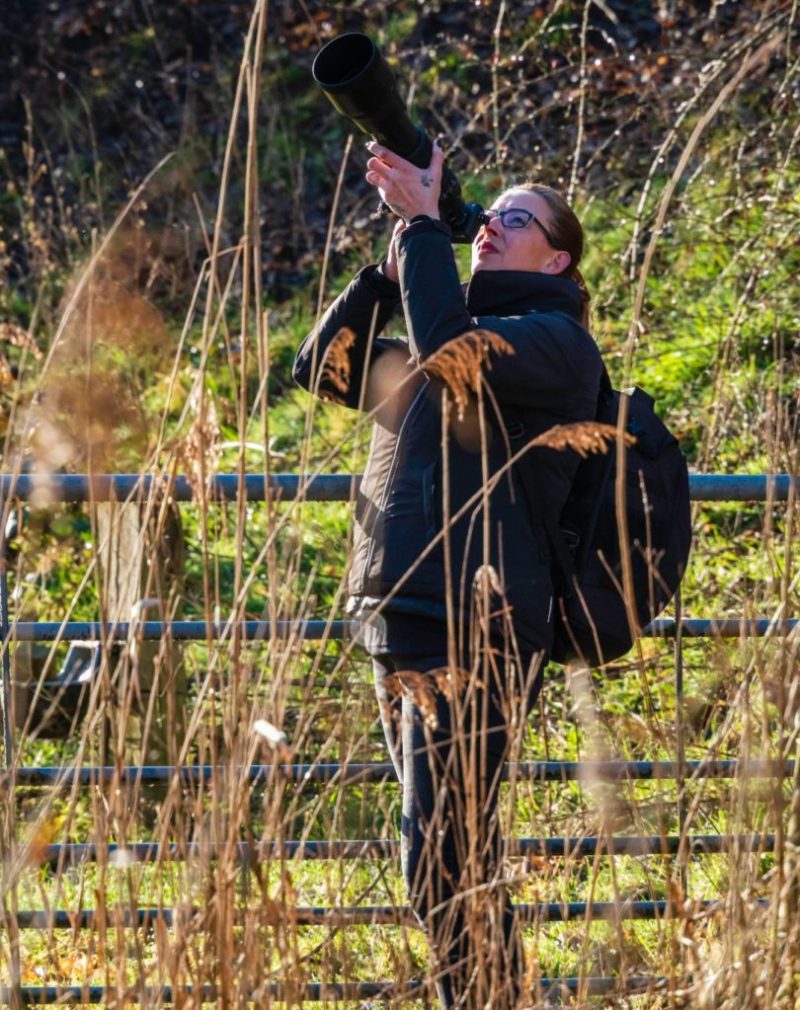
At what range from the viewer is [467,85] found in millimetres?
8047

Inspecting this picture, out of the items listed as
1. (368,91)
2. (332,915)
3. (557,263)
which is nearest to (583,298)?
(557,263)

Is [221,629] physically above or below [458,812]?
above

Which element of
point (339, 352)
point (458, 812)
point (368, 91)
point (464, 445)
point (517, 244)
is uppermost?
point (368, 91)

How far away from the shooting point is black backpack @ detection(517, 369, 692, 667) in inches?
90.2

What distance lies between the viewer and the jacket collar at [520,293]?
2373 millimetres

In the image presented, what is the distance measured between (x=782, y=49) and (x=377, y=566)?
4523mm

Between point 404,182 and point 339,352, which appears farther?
point 404,182

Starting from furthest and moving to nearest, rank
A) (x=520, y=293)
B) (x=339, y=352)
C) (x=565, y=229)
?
(x=565, y=229) < (x=520, y=293) < (x=339, y=352)

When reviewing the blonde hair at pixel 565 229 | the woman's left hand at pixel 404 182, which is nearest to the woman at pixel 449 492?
the woman's left hand at pixel 404 182

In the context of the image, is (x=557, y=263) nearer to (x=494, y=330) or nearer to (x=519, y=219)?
(x=519, y=219)

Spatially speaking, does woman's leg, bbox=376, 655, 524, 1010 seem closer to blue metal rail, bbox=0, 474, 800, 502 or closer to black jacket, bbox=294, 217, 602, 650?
black jacket, bbox=294, 217, 602, 650

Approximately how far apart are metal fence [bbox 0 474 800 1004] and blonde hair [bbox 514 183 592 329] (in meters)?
0.41

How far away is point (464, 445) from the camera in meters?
2.26

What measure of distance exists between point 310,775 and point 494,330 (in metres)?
0.70
